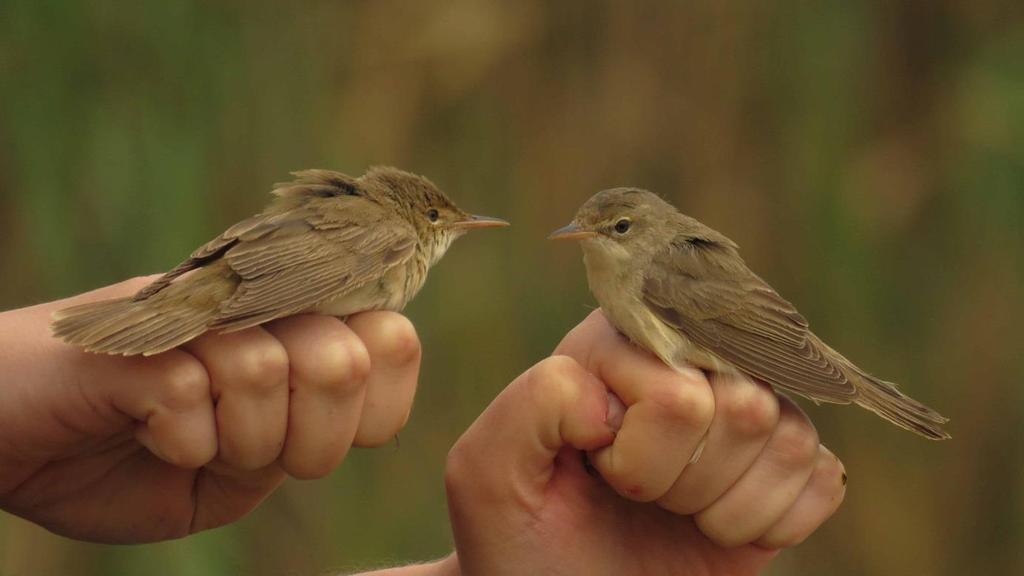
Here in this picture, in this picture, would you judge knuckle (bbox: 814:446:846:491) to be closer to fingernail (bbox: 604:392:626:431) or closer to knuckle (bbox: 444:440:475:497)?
fingernail (bbox: 604:392:626:431)

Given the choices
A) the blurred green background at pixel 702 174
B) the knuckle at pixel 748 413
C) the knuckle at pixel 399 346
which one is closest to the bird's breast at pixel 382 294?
the knuckle at pixel 399 346

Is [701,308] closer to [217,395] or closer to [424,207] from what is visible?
[424,207]

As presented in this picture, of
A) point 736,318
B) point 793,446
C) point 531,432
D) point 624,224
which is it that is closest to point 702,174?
point 624,224

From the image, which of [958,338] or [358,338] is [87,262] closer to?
[358,338]

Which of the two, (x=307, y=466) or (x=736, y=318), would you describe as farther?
(x=736, y=318)

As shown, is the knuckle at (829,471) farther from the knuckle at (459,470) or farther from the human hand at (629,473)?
the knuckle at (459,470)

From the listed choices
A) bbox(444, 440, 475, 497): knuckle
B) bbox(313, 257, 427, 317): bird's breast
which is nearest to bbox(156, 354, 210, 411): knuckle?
bbox(313, 257, 427, 317): bird's breast

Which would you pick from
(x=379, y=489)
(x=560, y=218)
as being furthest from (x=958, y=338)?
(x=379, y=489)
